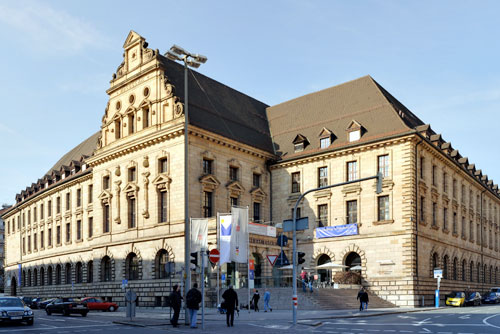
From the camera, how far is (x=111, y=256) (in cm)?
5362

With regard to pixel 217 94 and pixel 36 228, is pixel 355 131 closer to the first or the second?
pixel 217 94

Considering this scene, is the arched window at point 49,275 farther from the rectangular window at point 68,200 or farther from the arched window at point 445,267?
the arched window at point 445,267

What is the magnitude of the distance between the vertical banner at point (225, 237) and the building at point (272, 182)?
2942 mm

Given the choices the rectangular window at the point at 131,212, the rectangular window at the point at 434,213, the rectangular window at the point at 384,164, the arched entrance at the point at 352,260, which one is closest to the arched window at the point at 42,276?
the rectangular window at the point at 131,212

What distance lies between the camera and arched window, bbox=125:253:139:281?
51156 mm

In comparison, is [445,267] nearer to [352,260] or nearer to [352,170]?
[352,260]

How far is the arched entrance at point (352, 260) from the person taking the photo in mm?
49062

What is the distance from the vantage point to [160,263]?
4862 cm

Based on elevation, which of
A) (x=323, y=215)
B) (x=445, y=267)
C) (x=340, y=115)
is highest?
(x=340, y=115)

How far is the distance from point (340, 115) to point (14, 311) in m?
36.4

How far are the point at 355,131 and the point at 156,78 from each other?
60.0 feet

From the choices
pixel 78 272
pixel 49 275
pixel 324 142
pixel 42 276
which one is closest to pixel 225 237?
pixel 324 142

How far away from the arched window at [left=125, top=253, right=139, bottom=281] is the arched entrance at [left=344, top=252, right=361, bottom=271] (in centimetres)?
1865

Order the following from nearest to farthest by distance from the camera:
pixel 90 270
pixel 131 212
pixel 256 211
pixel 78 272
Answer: pixel 131 212, pixel 256 211, pixel 90 270, pixel 78 272
